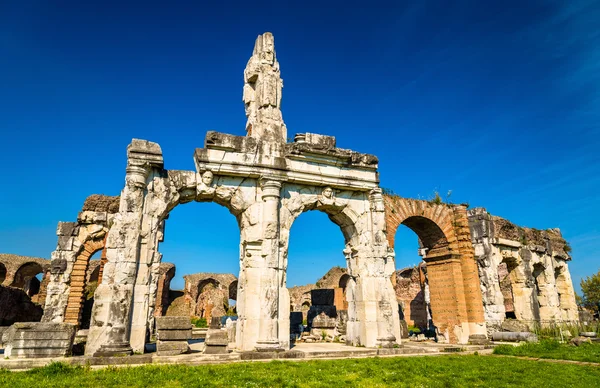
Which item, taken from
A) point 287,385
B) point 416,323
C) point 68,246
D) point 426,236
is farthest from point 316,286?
point 287,385

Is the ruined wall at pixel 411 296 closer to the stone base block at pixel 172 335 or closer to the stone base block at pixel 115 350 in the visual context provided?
the stone base block at pixel 172 335

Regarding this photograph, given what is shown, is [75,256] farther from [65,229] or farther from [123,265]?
[123,265]

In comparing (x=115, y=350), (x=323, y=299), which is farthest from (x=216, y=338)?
(x=323, y=299)

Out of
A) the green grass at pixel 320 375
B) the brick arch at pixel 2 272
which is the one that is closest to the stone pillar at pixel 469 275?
the green grass at pixel 320 375

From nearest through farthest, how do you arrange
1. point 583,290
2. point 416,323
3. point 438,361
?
point 438,361
point 416,323
point 583,290

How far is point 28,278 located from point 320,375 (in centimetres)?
3117

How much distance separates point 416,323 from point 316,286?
7.93 meters

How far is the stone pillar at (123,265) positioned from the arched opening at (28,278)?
976 inches

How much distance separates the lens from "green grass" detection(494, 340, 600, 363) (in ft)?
32.4

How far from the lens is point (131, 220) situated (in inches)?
384

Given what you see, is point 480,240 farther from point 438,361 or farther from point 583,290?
point 583,290

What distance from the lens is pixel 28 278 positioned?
29656 mm

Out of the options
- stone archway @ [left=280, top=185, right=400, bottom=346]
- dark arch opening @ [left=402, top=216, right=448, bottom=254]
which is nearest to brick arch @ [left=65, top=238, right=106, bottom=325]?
stone archway @ [left=280, top=185, right=400, bottom=346]

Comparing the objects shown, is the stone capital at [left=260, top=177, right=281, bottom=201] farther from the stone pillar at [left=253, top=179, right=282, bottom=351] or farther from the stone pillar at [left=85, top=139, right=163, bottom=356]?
the stone pillar at [left=85, top=139, right=163, bottom=356]
